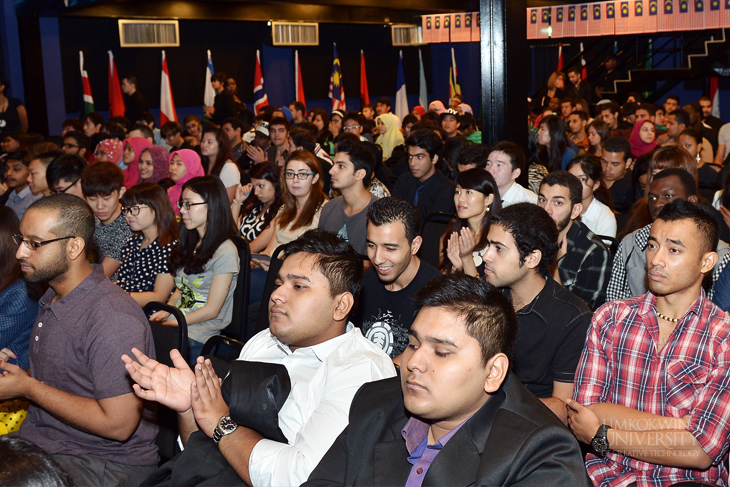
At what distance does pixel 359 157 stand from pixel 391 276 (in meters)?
1.60

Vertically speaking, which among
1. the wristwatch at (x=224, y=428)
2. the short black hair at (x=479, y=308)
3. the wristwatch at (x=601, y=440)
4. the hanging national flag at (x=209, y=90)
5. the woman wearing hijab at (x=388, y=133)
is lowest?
the wristwatch at (x=601, y=440)

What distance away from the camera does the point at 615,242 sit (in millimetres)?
3684

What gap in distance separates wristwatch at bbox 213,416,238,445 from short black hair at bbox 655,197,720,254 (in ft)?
4.70

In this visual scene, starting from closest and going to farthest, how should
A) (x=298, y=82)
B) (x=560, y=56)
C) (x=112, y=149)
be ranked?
(x=112, y=149) → (x=298, y=82) → (x=560, y=56)

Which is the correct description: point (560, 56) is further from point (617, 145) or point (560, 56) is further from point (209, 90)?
point (617, 145)

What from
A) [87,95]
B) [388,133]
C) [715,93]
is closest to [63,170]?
[388,133]

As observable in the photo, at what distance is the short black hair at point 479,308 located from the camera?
160 centimetres

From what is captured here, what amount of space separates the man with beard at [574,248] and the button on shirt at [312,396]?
1.53 metres

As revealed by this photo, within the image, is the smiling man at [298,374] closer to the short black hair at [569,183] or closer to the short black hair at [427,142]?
the short black hair at [569,183]

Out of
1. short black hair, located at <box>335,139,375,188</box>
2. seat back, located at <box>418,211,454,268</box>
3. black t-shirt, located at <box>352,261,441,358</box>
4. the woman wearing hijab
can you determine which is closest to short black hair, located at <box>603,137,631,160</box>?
seat back, located at <box>418,211,454,268</box>

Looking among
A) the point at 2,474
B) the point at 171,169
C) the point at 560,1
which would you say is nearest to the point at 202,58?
the point at 560,1

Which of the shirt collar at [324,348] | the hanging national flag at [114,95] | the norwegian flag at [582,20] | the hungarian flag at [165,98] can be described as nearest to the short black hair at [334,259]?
the shirt collar at [324,348]

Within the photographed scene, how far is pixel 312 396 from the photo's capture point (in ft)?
6.57

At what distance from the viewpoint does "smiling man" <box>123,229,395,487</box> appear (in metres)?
1.87
